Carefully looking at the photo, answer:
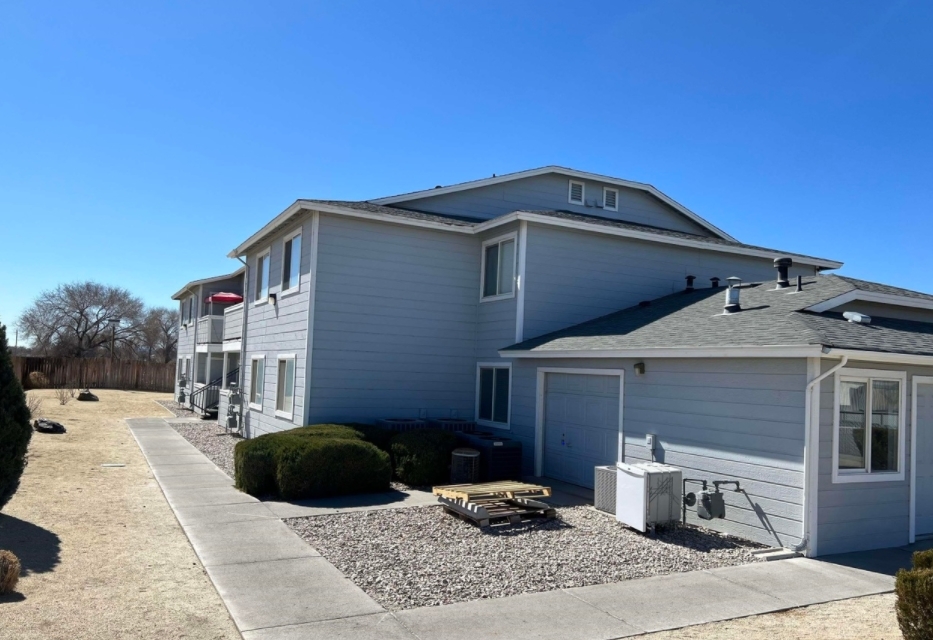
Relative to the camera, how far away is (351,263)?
14328 millimetres

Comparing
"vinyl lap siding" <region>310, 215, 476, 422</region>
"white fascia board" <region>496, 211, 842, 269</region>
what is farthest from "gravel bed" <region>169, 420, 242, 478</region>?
"white fascia board" <region>496, 211, 842, 269</region>

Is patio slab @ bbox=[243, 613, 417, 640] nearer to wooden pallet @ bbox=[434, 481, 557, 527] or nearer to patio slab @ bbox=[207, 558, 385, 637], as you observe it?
patio slab @ bbox=[207, 558, 385, 637]

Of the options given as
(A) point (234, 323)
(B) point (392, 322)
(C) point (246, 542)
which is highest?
(A) point (234, 323)

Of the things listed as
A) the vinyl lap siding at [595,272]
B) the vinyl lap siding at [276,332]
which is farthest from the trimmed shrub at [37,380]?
the vinyl lap siding at [595,272]

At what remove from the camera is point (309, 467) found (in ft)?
35.5

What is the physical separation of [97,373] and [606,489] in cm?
3785

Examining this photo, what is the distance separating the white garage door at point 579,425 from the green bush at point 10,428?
8364 millimetres

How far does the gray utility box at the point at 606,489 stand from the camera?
32.5ft

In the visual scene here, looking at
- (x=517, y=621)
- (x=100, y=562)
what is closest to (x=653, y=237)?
(x=517, y=621)

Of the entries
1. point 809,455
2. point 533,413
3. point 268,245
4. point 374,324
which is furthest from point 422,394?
point 809,455

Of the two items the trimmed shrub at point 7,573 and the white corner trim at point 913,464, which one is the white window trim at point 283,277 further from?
the white corner trim at point 913,464

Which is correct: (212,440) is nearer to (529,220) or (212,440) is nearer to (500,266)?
(500,266)

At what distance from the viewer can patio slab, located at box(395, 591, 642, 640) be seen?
544 centimetres

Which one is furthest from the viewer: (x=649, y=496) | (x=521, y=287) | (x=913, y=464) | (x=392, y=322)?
(x=392, y=322)
